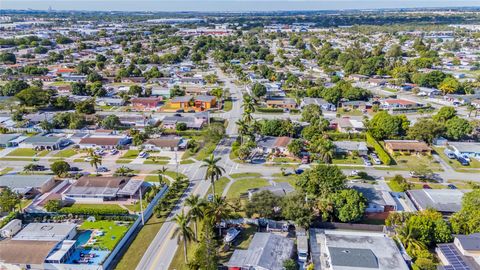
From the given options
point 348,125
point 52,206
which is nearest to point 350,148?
point 348,125

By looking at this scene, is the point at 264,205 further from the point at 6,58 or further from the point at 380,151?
the point at 6,58

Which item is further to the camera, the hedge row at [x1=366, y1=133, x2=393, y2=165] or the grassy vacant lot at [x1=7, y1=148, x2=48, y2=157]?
the grassy vacant lot at [x1=7, y1=148, x2=48, y2=157]

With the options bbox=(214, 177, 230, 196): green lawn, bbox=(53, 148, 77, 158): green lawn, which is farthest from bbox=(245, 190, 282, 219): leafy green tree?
bbox=(53, 148, 77, 158): green lawn

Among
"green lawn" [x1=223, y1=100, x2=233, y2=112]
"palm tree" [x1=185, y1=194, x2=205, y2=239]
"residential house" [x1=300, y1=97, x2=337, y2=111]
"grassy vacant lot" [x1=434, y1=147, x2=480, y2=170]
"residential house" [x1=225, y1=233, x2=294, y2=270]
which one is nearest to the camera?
"residential house" [x1=225, y1=233, x2=294, y2=270]

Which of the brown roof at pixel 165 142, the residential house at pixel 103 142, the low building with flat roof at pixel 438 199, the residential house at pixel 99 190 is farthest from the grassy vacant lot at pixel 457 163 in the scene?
the residential house at pixel 103 142

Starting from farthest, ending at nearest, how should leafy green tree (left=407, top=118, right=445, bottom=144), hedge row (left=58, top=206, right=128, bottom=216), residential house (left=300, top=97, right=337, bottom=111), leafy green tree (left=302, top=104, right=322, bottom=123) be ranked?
residential house (left=300, top=97, right=337, bottom=111) < leafy green tree (left=302, top=104, right=322, bottom=123) < leafy green tree (left=407, top=118, right=445, bottom=144) < hedge row (left=58, top=206, right=128, bottom=216)

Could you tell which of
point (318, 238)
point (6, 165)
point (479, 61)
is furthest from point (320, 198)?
point (479, 61)

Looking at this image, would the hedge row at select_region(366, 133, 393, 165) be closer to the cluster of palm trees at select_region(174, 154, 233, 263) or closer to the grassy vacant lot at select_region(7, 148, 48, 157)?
the cluster of palm trees at select_region(174, 154, 233, 263)

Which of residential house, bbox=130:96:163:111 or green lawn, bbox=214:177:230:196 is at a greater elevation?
residential house, bbox=130:96:163:111
